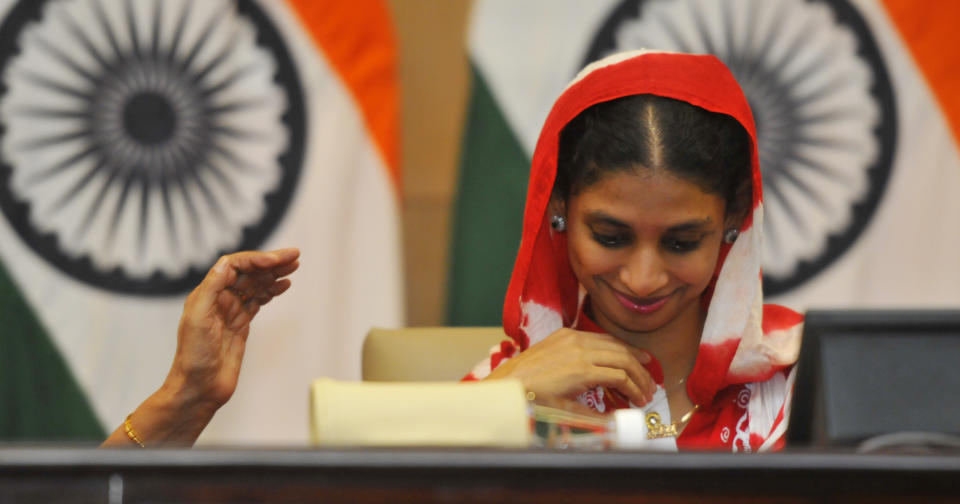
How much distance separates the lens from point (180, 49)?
6.93 feet

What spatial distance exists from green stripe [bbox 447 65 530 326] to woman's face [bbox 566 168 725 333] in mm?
817

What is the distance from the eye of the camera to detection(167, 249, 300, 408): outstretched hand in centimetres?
127

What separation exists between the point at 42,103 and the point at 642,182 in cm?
139

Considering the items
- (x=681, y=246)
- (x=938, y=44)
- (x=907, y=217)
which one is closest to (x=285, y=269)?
(x=681, y=246)

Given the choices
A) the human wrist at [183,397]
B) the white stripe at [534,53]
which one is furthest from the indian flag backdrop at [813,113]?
the human wrist at [183,397]

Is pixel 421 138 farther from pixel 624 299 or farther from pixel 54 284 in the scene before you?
pixel 624 299

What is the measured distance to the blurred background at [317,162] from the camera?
2.11 meters

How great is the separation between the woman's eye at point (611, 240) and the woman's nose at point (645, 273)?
0.07 feet

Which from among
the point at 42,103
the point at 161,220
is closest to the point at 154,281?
the point at 161,220

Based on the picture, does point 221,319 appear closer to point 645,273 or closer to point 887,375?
point 645,273

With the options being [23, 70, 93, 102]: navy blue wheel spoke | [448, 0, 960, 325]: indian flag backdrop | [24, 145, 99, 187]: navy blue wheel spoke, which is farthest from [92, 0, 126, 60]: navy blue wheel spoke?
[448, 0, 960, 325]: indian flag backdrop

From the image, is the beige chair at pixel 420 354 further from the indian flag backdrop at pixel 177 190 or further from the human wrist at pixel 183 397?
the indian flag backdrop at pixel 177 190

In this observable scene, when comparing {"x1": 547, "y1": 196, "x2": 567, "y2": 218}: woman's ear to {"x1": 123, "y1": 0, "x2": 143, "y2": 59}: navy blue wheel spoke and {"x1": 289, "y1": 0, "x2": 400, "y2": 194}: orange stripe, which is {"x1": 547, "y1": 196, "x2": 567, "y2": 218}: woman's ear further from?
{"x1": 123, "y1": 0, "x2": 143, "y2": 59}: navy blue wheel spoke

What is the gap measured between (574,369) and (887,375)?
0.56 m
